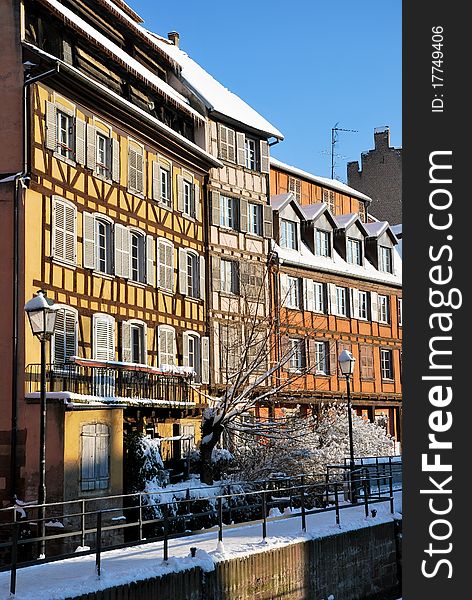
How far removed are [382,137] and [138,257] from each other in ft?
92.2

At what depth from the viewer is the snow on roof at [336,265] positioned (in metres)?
35.1

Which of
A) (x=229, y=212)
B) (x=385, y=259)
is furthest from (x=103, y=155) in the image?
(x=385, y=259)

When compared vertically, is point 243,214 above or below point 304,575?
above

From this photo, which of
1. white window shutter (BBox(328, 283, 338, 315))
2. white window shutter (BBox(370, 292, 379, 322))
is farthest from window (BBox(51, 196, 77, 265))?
white window shutter (BBox(370, 292, 379, 322))

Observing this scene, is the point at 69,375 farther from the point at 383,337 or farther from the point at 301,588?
the point at 383,337

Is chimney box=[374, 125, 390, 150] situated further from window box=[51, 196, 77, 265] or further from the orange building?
window box=[51, 196, 77, 265]

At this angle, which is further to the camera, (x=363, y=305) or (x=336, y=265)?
(x=363, y=305)

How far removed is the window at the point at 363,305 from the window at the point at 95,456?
19270 mm

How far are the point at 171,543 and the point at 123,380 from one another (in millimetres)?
8004

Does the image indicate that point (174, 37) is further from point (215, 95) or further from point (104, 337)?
point (104, 337)

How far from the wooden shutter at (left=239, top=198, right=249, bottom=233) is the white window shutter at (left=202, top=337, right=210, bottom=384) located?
419 cm

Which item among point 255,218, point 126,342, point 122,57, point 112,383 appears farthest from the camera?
point 255,218

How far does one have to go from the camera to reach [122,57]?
25531 mm

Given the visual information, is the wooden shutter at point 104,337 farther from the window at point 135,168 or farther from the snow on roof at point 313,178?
the snow on roof at point 313,178
